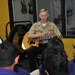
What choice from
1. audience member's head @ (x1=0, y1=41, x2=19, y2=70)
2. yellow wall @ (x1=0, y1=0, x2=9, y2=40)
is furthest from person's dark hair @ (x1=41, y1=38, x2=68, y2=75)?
yellow wall @ (x1=0, y1=0, x2=9, y2=40)

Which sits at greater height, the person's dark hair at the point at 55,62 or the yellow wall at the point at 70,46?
the person's dark hair at the point at 55,62

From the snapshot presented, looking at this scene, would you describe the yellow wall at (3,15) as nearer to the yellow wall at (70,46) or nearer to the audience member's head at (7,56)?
the yellow wall at (70,46)

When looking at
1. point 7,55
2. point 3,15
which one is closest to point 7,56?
point 7,55

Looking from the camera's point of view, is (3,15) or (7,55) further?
A: (3,15)

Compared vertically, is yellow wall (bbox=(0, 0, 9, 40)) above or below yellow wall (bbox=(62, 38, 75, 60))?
above

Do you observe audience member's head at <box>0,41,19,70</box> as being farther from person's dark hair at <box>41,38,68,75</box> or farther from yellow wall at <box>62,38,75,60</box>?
yellow wall at <box>62,38,75,60</box>

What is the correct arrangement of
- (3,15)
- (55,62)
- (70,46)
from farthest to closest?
(3,15)
(70,46)
(55,62)

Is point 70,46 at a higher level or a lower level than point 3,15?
lower

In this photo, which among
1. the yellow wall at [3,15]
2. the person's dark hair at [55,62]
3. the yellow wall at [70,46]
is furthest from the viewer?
the yellow wall at [3,15]

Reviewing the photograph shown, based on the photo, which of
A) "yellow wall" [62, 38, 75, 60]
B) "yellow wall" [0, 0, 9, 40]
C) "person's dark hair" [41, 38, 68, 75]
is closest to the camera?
"person's dark hair" [41, 38, 68, 75]

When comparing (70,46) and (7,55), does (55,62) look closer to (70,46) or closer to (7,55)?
(7,55)

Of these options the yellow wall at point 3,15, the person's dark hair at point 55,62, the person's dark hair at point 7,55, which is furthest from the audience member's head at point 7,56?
the yellow wall at point 3,15

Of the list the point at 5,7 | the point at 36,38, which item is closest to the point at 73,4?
the point at 36,38

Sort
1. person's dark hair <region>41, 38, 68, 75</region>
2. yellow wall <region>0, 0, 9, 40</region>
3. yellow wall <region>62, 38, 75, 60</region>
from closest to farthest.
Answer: person's dark hair <region>41, 38, 68, 75</region>
yellow wall <region>62, 38, 75, 60</region>
yellow wall <region>0, 0, 9, 40</region>
